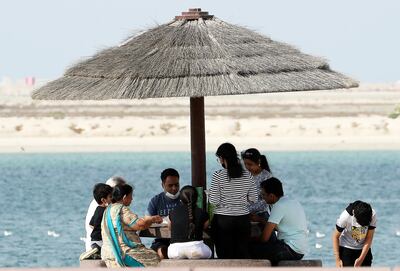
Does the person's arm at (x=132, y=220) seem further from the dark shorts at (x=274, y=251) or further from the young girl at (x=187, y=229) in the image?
the dark shorts at (x=274, y=251)

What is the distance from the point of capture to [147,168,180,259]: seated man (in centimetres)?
1058

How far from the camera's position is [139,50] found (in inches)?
409

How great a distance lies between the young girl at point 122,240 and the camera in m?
9.55

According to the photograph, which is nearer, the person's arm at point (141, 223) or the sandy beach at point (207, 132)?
the person's arm at point (141, 223)

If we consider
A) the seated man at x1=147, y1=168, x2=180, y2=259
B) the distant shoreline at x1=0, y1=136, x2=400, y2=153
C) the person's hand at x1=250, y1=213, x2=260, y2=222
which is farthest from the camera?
the distant shoreline at x1=0, y1=136, x2=400, y2=153

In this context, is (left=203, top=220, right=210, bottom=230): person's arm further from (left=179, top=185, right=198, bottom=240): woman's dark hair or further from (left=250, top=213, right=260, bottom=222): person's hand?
(left=250, top=213, right=260, bottom=222): person's hand

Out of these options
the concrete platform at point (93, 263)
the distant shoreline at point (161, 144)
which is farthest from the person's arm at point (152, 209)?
the distant shoreline at point (161, 144)

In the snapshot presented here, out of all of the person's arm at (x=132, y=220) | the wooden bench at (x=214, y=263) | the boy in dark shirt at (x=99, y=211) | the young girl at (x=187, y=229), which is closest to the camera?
the wooden bench at (x=214, y=263)

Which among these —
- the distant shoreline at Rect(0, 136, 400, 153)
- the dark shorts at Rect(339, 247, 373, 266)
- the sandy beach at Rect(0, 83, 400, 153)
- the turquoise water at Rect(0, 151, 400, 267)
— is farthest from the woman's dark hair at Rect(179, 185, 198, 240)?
the distant shoreline at Rect(0, 136, 400, 153)

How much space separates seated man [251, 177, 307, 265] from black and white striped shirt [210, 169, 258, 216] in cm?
18

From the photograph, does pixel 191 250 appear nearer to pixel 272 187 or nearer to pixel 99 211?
pixel 272 187

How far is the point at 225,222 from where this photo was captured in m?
10.0

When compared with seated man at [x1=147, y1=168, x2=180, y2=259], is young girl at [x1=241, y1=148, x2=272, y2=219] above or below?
above

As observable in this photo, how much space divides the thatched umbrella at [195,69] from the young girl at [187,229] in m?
0.77
